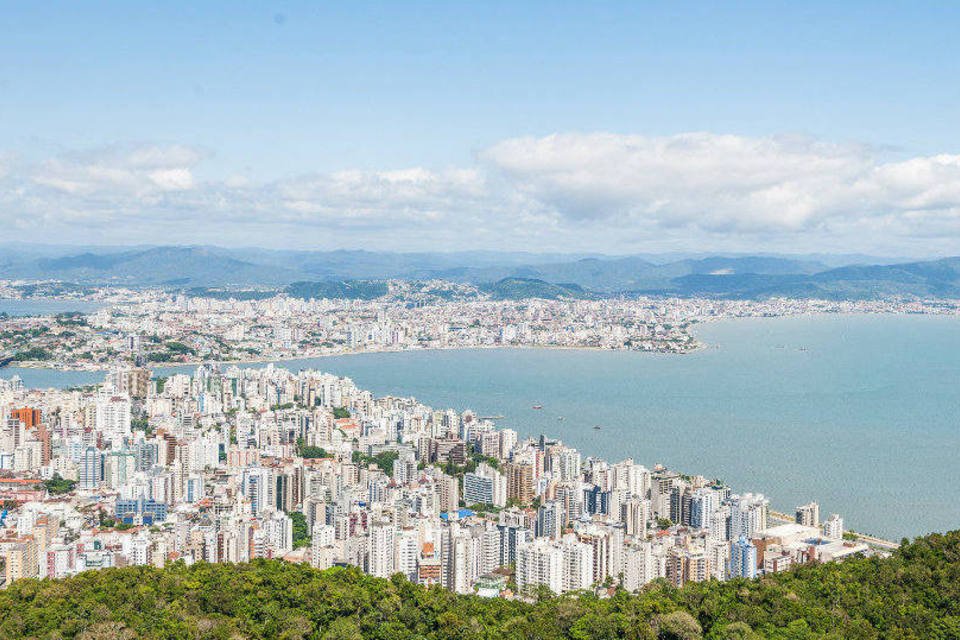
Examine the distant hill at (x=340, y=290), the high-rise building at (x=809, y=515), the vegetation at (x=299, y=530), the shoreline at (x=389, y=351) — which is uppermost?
the distant hill at (x=340, y=290)

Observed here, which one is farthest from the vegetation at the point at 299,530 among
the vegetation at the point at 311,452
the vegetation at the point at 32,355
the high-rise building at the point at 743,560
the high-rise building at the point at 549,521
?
the vegetation at the point at 32,355

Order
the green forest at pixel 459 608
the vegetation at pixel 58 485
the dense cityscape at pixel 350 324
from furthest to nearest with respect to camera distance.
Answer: the dense cityscape at pixel 350 324
the vegetation at pixel 58 485
the green forest at pixel 459 608

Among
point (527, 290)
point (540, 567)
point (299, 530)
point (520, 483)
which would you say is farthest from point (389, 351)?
point (540, 567)

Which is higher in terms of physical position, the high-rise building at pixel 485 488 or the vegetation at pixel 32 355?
the vegetation at pixel 32 355

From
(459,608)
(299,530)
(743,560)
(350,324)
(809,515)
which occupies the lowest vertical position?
(299,530)

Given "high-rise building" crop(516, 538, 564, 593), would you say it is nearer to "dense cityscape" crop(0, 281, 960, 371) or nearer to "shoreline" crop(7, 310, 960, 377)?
"shoreline" crop(7, 310, 960, 377)

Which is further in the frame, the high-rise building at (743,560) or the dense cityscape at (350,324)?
the dense cityscape at (350,324)

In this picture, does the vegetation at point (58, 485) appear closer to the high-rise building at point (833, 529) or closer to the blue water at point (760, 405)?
the blue water at point (760, 405)

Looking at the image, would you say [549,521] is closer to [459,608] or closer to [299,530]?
[299,530]
